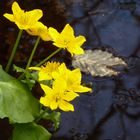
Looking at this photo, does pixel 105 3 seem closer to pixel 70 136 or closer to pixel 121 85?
pixel 121 85

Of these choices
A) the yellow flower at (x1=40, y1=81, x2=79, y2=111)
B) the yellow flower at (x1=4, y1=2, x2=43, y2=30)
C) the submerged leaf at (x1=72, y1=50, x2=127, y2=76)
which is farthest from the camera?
the submerged leaf at (x1=72, y1=50, x2=127, y2=76)

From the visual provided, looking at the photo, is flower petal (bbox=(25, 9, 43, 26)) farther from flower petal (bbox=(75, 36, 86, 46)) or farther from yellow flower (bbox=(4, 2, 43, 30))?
flower petal (bbox=(75, 36, 86, 46))

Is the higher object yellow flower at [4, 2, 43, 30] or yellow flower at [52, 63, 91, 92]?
yellow flower at [4, 2, 43, 30]

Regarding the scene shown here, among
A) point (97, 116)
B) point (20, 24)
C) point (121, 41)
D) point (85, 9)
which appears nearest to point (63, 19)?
point (85, 9)

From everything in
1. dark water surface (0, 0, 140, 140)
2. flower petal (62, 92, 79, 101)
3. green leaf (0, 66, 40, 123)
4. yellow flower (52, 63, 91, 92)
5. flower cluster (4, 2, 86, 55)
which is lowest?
dark water surface (0, 0, 140, 140)

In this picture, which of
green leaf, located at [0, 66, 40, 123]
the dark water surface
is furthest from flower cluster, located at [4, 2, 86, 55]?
the dark water surface

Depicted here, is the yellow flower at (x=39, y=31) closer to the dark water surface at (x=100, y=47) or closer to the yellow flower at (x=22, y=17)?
the yellow flower at (x=22, y=17)
